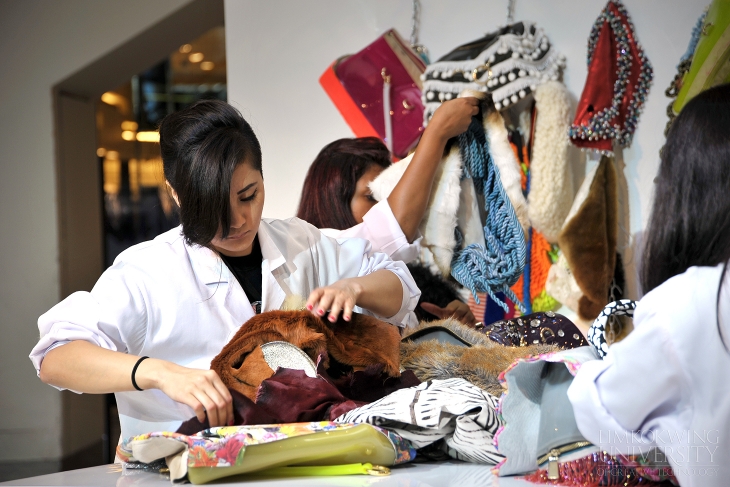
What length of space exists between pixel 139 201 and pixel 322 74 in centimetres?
477

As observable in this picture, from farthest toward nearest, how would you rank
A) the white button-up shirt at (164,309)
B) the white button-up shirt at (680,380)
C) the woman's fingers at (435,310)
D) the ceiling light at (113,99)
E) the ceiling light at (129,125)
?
the ceiling light at (129,125) → the ceiling light at (113,99) → the woman's fingers at (435,310) → the white button-up shirt at (164,309) → the white button-up shirt at (680,380)

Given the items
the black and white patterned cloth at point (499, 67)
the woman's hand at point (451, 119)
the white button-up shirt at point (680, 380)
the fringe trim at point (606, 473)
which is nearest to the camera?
the white button-up shirt at point (680, 380)

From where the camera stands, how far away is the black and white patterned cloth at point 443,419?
106cm

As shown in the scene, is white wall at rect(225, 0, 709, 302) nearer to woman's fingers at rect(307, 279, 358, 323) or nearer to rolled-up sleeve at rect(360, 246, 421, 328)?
rolled-up sleeve at rect(360, 246, 421, 328)

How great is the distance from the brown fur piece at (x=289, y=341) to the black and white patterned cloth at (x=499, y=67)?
1307mm

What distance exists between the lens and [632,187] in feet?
7.83

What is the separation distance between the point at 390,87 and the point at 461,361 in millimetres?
1593

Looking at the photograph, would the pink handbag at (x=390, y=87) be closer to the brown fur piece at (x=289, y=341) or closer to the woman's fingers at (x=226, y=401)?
the brown fur piece at (x=289, y=341)

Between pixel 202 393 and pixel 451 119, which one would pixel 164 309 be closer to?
pixel 202 393

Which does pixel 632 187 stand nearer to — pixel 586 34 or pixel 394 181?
pixel 586 34

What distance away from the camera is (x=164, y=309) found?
1433 mm

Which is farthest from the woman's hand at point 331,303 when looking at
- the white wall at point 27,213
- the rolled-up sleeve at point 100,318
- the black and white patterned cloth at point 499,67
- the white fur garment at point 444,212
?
the white wall at point 27,213

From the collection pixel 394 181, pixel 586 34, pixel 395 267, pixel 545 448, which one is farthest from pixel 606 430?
pixel 586 34

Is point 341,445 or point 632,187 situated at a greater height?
point 632,187
